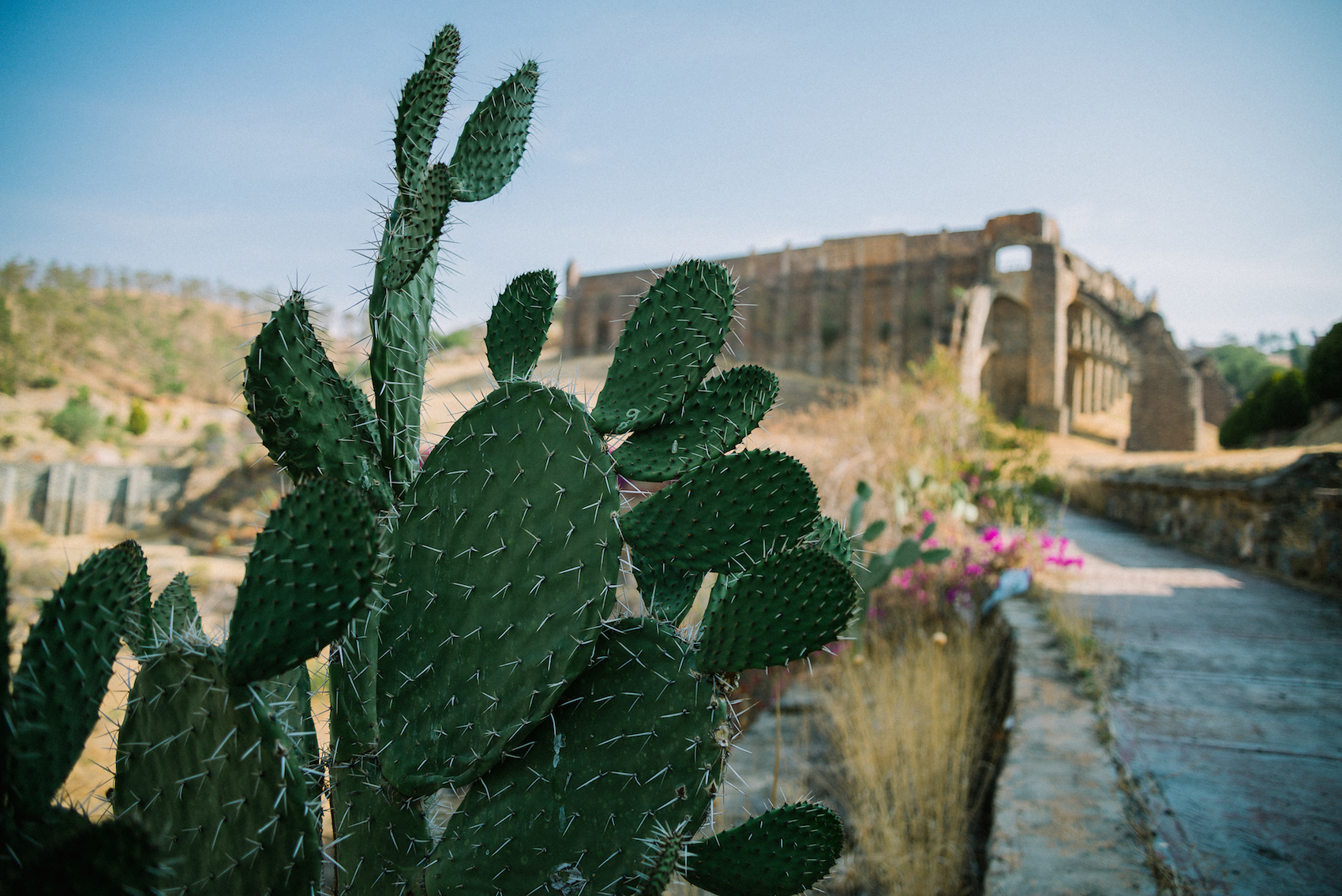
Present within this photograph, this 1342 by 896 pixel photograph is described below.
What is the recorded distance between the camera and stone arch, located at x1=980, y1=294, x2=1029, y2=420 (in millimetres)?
28125

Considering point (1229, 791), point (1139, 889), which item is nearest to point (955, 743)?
point (1229, 791)

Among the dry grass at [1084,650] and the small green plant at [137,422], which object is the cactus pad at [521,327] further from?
the small green plant at [137,422]

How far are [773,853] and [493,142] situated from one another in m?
1.15

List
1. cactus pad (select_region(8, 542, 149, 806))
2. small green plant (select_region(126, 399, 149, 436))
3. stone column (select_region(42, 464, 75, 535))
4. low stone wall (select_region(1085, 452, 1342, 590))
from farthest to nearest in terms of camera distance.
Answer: small green plant (select_region(126, 399, 149, 436)) → stone column (select_region(42, 464, 75, 535)) → low stone wall (select_region(1085, 452, 1342, 590)) → cactus pad (select_region(8, 542, 149, 806))

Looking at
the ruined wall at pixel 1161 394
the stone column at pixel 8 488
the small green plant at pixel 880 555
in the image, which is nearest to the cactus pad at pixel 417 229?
the small green plant at pixel 880 555

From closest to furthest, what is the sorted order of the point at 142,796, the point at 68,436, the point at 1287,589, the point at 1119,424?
1. the point at 142,796
2. the point at 1287,589
3. the point at 68,436
4. the point at 1119,424

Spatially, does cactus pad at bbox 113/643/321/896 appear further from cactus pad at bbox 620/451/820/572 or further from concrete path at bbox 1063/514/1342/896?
concrete path at bbox 1063/514/1342/896

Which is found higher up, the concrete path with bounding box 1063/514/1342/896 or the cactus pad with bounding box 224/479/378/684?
the cactus pad with bounding box 224/479/378/684

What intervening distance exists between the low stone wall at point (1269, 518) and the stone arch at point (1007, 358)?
22.1 m

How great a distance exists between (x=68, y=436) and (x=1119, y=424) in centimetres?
4108

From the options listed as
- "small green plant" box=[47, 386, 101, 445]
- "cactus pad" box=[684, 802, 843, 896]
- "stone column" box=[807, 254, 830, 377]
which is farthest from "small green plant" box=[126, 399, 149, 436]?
"cactus pad" box=[684, 802, 843, 896]

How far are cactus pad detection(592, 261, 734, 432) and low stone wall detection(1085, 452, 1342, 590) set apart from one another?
17.0ft

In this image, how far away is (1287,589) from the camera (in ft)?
15.4

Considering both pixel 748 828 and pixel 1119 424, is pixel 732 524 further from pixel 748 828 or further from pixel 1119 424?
pixel 1119 424
